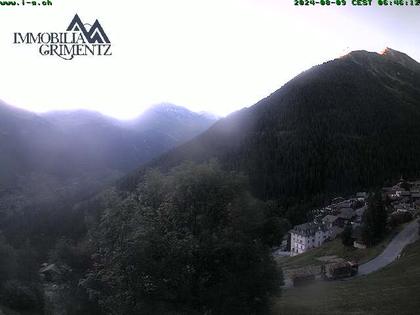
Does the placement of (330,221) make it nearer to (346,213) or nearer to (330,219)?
(330,219)

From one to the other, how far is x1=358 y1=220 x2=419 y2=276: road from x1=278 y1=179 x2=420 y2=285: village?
11.4ft

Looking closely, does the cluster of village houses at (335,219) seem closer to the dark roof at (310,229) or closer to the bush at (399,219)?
the dark roof at (310,229)

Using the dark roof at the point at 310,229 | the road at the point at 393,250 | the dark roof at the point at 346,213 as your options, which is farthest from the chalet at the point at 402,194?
the road at the point at 393,250

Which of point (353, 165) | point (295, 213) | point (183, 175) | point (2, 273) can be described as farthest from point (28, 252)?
point (353, 165)

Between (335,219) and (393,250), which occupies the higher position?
(393,250)

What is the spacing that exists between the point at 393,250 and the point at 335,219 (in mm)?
61658

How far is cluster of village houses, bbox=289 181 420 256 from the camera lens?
125062mm

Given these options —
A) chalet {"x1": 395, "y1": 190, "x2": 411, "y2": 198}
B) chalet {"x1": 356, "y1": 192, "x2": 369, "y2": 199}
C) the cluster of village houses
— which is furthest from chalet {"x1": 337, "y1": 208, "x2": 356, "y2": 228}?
chalet {"x1": 356, "y1": 192, "x2": 369, "y2": 199}

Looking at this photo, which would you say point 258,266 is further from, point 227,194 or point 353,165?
point 353,165

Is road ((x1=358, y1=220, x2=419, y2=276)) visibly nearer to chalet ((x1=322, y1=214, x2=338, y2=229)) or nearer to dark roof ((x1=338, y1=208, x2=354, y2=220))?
chalet ((x1=322, y1=214, x2=338, y2=229))

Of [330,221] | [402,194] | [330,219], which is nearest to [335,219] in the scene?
[330,219]

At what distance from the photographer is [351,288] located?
50.8m

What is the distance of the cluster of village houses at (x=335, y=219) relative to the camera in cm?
12506

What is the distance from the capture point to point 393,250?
7519 centimetres
